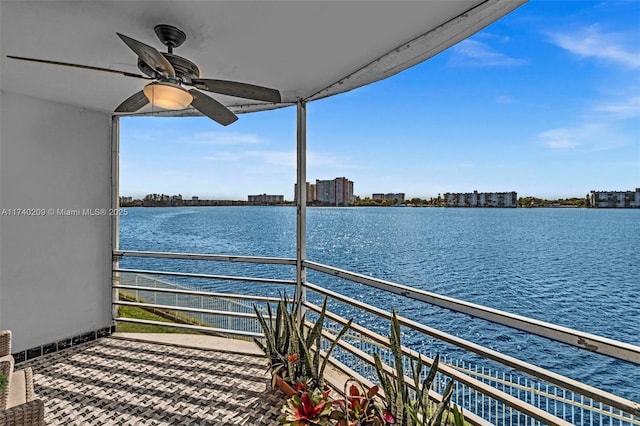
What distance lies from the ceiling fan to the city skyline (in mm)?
10658

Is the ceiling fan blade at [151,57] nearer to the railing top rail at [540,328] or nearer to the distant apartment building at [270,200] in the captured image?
the railing top rail at [540,328]

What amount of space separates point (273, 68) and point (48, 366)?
2.78 meters

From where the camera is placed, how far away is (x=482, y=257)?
1636 centimetres

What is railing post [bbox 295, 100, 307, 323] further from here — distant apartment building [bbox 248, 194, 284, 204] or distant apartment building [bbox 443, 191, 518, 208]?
distant apartment building [bbox 443, 191, 518, 208]

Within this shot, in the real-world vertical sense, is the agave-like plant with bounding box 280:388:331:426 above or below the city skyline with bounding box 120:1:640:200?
below

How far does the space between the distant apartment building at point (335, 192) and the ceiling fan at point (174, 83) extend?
251 centimetres

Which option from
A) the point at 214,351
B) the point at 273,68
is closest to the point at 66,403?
the point at 214,351

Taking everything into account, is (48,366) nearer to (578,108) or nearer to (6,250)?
(6,250)

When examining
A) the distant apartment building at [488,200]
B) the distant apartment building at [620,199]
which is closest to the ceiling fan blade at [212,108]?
the distant apartment building at [620,199]

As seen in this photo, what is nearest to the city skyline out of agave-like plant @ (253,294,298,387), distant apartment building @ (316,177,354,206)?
distant apartment building @ (316,177,354,206)

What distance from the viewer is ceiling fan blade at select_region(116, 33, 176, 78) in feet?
4.16

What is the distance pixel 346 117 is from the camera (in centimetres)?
1742

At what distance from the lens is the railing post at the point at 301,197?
2.93m

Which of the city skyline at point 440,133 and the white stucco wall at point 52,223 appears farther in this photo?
the city skyline at point 440,133
